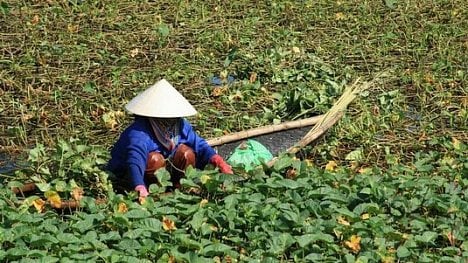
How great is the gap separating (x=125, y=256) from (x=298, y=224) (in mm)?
832

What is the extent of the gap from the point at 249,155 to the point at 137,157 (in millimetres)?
796

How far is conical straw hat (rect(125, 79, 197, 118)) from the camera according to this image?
5.04m

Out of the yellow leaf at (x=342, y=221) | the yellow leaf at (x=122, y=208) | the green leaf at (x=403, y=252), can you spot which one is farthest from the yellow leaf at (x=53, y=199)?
the green leaf at (x=403, y=252)

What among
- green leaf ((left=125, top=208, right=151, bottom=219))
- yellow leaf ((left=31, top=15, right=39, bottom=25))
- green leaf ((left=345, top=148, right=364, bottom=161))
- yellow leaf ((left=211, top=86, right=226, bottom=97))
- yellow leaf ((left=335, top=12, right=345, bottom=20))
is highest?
yellow leaf ((left=335, top=12, right=345, bottom=20))

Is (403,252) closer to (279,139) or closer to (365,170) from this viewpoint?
(365,170)

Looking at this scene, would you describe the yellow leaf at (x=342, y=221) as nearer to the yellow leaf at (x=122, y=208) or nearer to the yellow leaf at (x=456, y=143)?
the yellow leaf at (x=122, y=208)

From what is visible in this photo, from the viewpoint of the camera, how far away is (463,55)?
757 cm

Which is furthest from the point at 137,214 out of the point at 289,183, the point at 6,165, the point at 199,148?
the point at 6,165

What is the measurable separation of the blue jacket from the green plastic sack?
0.18 m

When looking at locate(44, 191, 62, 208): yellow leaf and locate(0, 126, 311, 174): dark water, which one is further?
locate(0, 126, 311, 174): dark water

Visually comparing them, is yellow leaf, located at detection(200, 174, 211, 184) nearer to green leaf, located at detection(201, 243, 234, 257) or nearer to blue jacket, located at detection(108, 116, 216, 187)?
blue jacket, located at detection(108, 116, 216, 187)

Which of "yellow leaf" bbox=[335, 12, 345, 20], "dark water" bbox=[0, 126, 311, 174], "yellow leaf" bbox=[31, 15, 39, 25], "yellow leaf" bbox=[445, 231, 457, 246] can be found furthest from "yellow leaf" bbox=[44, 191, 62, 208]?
"yellow leaf" bbox=[335, 12, 345, 20]

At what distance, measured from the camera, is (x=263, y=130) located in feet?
19.2

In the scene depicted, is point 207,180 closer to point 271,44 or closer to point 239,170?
point 239,170
